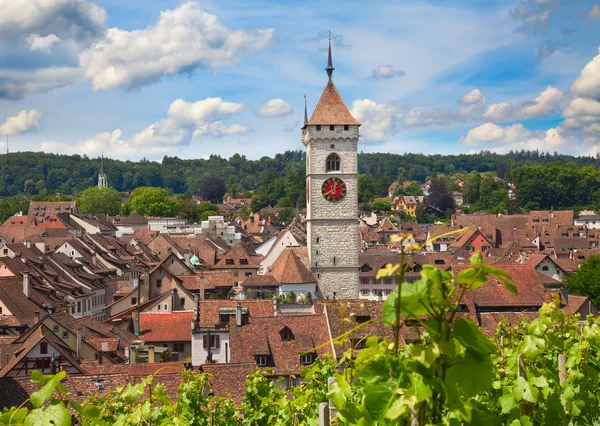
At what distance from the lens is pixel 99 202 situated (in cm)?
13388

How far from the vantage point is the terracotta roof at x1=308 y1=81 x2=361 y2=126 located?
3862 centimetres

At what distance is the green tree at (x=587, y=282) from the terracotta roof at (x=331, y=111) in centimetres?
1760

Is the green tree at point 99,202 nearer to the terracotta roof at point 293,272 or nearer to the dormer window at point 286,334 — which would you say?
the terracotta roof at point 293,272

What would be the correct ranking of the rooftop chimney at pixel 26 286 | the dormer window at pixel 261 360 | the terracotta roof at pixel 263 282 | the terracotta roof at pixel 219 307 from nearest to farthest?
the dormer window at pixel 261 360, the terracotta roof at pixel 219 307, the rooftop chimney at pixel 26 286, the terracotta roof at pixel 263 282

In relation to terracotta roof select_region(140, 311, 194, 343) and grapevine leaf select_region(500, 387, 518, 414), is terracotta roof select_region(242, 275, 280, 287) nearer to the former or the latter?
terracotta roof select_region(140, 311, 194, 343)

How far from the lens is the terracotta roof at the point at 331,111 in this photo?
127 feet

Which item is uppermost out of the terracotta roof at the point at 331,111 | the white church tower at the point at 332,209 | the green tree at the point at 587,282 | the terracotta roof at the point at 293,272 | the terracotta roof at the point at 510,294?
the terracotta roof at the point at 331,111

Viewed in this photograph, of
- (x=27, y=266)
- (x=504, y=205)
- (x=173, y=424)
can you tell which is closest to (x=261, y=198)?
(x=504, y=205)

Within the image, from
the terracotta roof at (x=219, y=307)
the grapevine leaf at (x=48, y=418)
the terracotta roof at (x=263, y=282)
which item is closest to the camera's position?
the grapevine leaf at (x=48, y=418)

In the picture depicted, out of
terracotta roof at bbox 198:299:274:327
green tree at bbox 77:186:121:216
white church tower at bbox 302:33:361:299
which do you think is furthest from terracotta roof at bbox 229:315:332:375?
green tree at bbox 77:186:121:216

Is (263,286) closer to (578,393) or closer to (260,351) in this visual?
(260,351)

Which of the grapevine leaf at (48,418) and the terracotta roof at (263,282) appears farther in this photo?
the terracotta roof at (263,282)

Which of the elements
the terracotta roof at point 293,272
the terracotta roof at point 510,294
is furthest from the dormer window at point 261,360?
the terracotta roof at point 293,272

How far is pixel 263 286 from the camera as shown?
3894 centimetres
